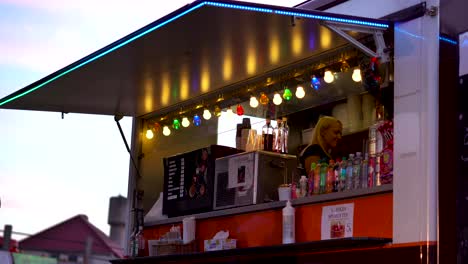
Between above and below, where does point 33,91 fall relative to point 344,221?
above

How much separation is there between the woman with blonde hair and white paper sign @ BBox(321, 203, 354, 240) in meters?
0.65

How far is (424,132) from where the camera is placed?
4.58 meters

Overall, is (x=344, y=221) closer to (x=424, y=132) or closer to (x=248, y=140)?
(x=424, y=132)

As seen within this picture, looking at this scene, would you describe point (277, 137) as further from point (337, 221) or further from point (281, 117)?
point (337, 221)

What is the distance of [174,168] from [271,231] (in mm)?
1496

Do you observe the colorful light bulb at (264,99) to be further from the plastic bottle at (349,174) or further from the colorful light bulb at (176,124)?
the plastic bottle at (349,174)

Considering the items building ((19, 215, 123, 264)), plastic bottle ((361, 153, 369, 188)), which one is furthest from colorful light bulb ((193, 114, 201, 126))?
building ((19, 215, 123, 264))

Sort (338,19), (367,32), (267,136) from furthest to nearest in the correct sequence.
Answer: (267,136) < (367,32) < (338,19)

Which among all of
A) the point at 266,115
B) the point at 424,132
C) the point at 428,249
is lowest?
the point at 428,249

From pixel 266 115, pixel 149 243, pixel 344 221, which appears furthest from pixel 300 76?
pixel 149 243

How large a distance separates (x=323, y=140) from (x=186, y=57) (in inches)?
41.0

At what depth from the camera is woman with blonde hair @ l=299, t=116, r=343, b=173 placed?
5797 mm

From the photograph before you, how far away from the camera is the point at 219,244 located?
6074 millimetres

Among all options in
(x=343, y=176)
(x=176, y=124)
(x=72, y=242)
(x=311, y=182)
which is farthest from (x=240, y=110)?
(x=72, y=242)
